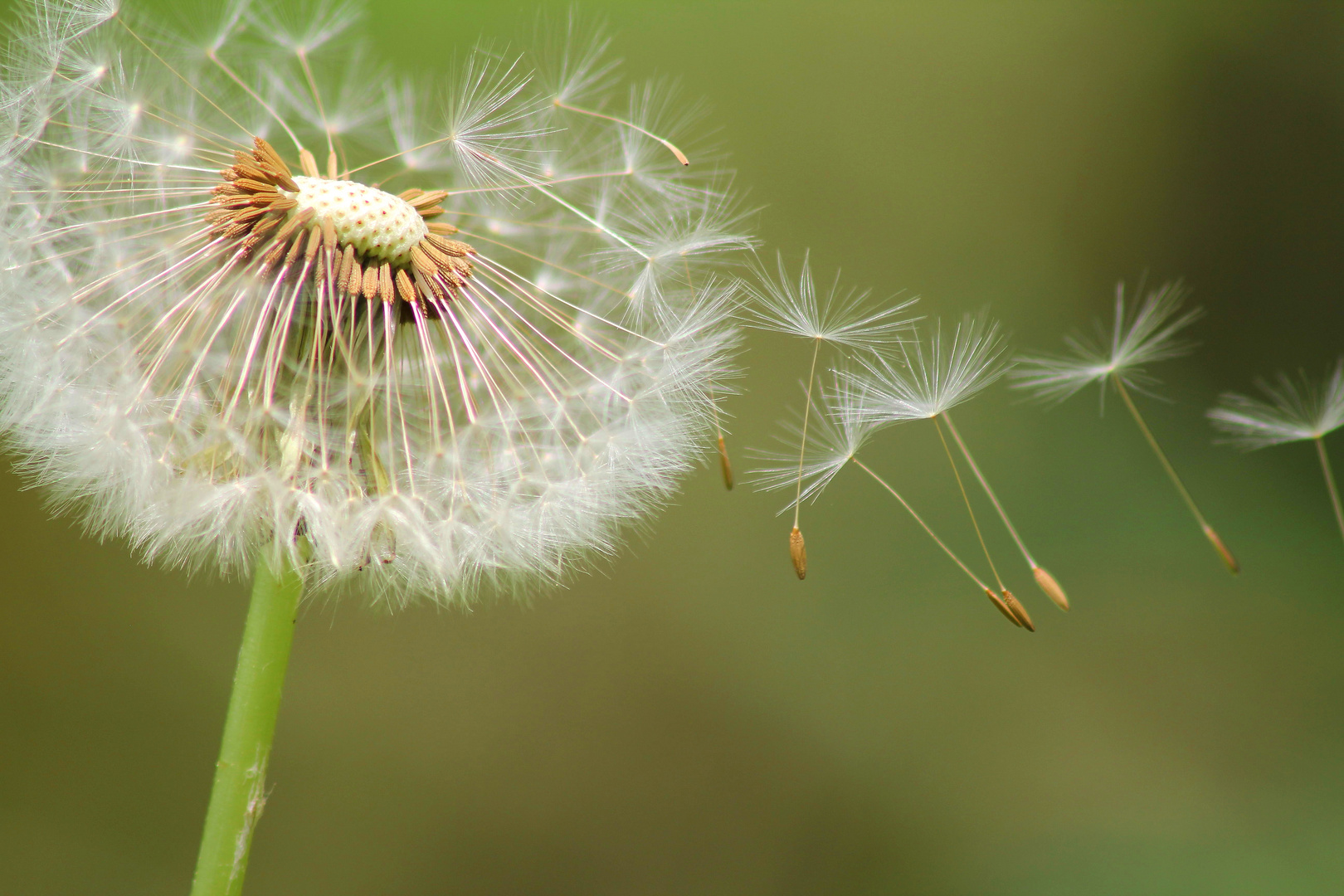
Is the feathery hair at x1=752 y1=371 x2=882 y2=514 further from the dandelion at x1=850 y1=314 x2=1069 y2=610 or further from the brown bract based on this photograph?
the brown bract

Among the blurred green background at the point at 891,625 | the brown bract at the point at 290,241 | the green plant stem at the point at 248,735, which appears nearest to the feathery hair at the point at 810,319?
the brown bract at the point at 290,241

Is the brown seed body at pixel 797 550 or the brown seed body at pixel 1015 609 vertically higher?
the brown seed body at pixel 797 550

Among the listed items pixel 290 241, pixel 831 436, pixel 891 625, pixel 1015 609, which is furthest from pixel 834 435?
pixel 891 625

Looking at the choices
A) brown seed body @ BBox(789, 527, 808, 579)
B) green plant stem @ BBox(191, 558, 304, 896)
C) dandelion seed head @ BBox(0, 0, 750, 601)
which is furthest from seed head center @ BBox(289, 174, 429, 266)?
brown seed body @ BBox(789, 527, 808, 579)

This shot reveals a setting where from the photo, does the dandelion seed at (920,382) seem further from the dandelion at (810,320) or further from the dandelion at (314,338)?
the dandelion at (314,338)

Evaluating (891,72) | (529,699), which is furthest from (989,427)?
(529,699)

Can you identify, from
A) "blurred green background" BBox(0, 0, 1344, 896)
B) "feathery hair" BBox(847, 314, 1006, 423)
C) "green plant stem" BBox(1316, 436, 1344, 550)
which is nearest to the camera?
"green plant stem" BBox(1316, 436, 1344, 550)

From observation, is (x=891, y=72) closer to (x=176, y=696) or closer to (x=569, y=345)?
(x=569, y=345)
